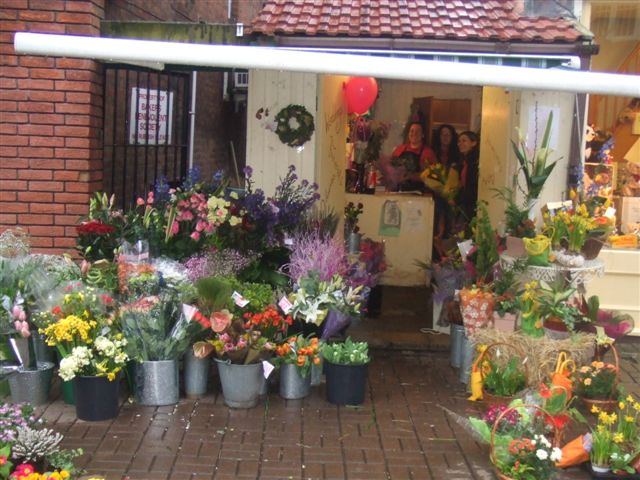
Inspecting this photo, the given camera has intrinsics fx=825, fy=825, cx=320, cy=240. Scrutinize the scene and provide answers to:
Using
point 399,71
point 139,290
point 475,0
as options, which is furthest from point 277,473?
point 475,0

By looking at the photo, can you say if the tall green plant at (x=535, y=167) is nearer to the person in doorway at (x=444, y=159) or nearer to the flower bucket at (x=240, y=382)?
the person in doorway at (x=444, y=159)

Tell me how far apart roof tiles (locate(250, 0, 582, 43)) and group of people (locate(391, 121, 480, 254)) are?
7.45ft

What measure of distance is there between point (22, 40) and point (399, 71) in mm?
2180

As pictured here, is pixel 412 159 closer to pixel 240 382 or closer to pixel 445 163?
pixel 445 163

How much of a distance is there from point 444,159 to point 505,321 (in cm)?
416

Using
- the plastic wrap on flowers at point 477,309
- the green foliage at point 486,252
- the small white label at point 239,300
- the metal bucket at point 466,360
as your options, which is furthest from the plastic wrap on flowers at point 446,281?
the small white label at point 239,300

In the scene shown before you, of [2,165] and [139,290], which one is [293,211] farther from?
[2,165]

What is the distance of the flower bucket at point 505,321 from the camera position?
6285 mm

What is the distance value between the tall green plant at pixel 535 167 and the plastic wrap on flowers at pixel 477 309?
1.10 m

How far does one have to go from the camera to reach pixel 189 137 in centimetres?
932

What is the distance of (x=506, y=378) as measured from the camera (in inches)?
219

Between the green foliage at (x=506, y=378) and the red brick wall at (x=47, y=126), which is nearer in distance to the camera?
the green foliage at (x=506, y=378)

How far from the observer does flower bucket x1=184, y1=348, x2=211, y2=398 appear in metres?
5.88

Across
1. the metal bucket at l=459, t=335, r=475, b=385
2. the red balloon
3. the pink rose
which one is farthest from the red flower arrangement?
the red balloon
